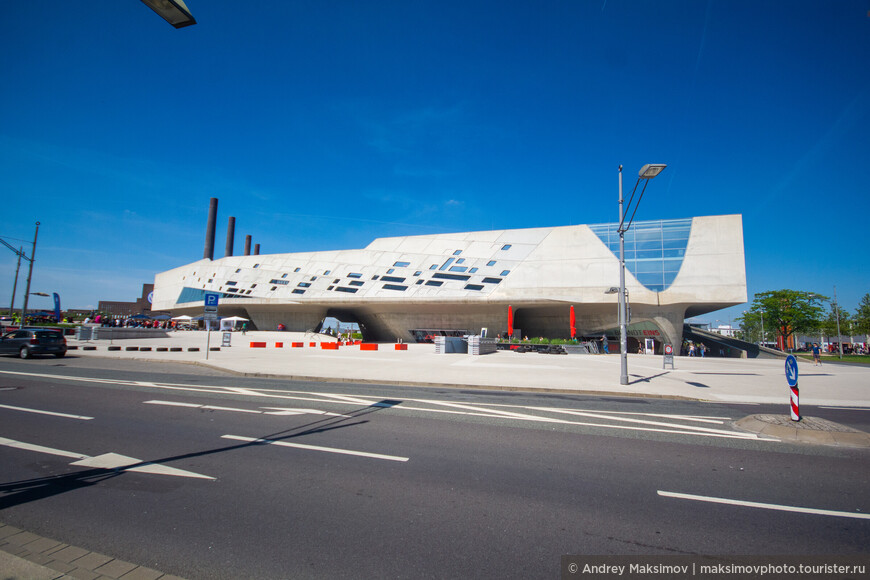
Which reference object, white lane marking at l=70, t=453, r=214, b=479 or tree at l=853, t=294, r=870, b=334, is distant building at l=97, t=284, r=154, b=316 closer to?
white lane marking at l=70, t=453, r=214, b=479

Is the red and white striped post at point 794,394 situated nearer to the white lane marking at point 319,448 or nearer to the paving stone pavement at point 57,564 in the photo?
the white lane marking at point 319,448

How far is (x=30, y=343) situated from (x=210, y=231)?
201ft

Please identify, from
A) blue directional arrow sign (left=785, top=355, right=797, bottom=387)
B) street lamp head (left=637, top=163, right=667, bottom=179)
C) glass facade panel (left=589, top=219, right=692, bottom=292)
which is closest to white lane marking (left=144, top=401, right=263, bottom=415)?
blue directional arrow sign (left=785, top=355, right=797, bottom=387)

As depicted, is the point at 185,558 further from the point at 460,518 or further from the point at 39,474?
the point at 39,474

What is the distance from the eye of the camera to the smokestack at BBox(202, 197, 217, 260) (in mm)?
74438

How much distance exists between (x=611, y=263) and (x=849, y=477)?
42.3 metres

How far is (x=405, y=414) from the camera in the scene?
29.3 ft

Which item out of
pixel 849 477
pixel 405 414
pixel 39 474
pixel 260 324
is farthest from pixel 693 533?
pixel 260 324

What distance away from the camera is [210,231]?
76812 millimetres

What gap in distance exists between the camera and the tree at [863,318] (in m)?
53.6

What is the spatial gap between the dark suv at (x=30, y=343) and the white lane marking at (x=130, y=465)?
22.2m

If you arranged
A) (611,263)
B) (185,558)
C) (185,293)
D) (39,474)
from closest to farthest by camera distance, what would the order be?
(185,558), (39,474), (611,263), (185,293)

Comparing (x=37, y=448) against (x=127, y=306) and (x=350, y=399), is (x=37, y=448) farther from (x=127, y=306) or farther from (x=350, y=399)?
(x=127, y=306)

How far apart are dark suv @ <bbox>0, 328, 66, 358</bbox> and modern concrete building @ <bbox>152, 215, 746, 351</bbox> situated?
105ft
